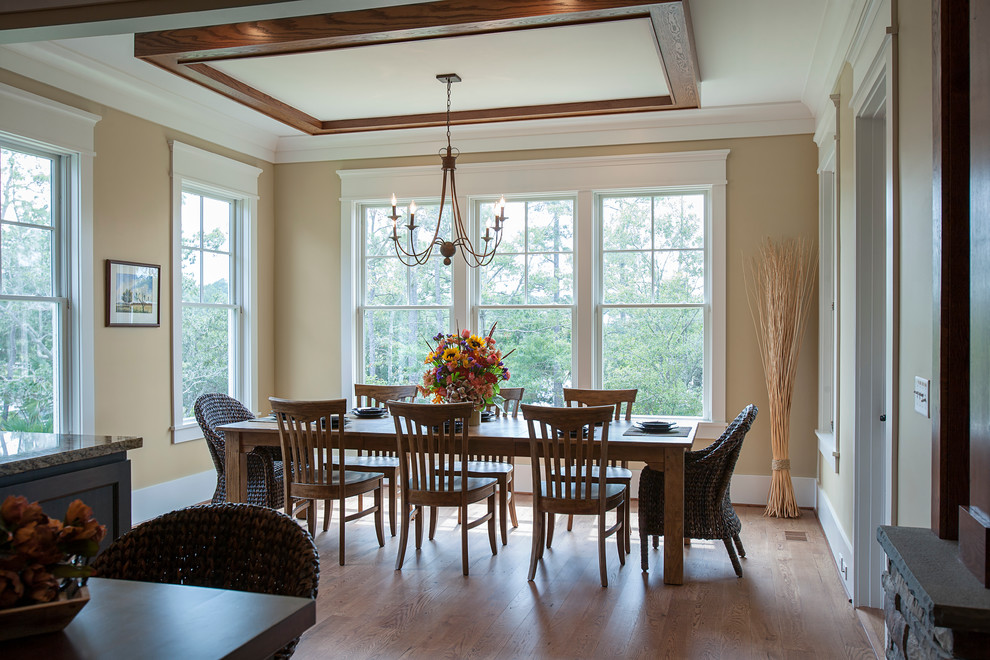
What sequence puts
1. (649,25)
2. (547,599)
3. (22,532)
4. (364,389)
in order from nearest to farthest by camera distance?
(22,532), (547,599), (649,25), (364,389)

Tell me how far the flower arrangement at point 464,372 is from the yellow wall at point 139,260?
2049 mm

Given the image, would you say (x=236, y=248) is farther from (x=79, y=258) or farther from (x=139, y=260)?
(x=79, y=258)

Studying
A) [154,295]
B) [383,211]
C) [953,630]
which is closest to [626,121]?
[383,211]

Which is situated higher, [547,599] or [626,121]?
[626,121]

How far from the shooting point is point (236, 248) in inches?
251

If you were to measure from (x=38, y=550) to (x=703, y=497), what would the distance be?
3483 millimetres

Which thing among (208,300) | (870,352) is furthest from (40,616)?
(208,300)

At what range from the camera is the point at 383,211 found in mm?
6688

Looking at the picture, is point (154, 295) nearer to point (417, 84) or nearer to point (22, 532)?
point (417, 84)

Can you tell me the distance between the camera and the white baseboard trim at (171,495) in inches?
202

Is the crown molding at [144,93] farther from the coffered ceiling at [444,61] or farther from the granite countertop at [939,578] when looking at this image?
the granite countertop at [939,578]

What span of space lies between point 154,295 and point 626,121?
12.0 ft

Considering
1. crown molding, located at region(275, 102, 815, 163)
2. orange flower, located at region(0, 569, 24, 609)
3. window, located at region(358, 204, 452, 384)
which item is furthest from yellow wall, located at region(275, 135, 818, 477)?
orange flower, located at region(0, 569, 24, 609)

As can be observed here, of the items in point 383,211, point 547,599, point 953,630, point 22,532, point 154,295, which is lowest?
point 547,599
